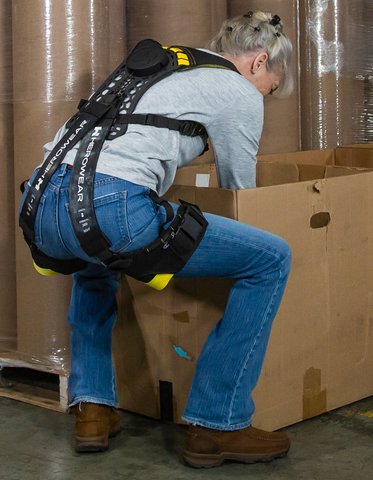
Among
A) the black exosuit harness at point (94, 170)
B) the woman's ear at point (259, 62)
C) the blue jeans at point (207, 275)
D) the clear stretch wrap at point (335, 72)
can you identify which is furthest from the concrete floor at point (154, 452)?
the clear stretch wrap at point (335, 72)

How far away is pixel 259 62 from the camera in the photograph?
163 centimetres

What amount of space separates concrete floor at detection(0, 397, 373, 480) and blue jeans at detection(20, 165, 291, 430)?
13 centimetres

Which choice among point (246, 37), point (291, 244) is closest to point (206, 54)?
point (246, 37)

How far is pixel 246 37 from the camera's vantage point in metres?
1.61

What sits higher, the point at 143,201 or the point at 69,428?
the point at 143,201

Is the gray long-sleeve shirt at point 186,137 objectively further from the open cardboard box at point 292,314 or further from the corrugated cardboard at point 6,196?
the corrugated cardboard at point 6,196

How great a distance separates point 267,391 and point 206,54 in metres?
0.88

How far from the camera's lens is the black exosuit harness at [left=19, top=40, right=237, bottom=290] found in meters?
1.34

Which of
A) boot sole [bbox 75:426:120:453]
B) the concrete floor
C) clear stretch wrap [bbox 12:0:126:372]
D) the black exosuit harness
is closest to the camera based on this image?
the black exosuit harness

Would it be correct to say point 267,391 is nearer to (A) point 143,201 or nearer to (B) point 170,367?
(B) point 170,367

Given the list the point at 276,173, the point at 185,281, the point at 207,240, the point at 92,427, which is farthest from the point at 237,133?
the point at 92,427

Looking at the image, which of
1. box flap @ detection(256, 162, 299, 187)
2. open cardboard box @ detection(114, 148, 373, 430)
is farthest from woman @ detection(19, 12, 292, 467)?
box flap @ detection(256, 162, 299, 187)

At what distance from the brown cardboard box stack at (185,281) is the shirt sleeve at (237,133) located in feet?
0.28

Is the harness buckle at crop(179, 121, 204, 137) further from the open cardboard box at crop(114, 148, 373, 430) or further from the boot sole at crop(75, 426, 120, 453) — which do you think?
the boot sole at crop(75, 426, 120, 453)
